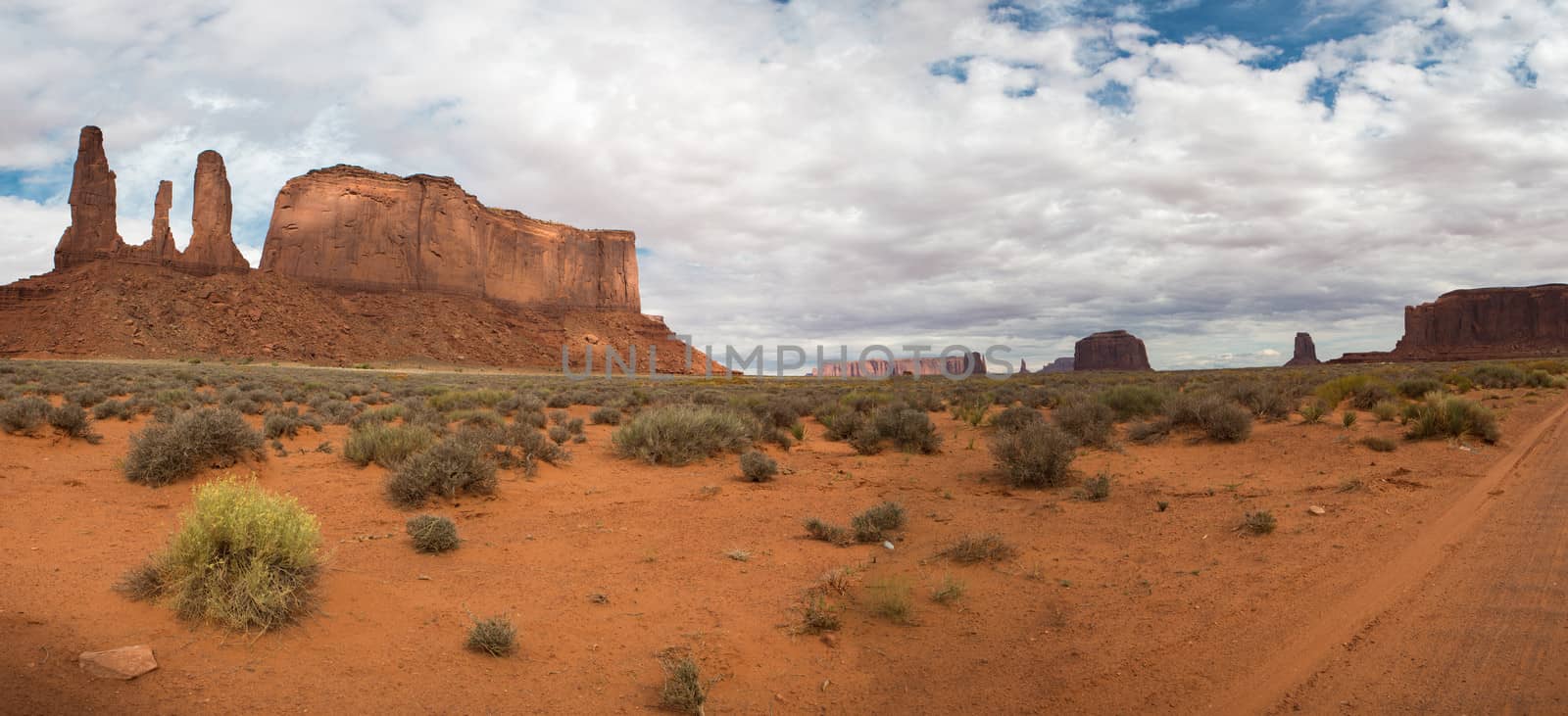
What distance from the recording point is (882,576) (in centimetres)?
596

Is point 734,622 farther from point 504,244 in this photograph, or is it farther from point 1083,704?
point 504,244

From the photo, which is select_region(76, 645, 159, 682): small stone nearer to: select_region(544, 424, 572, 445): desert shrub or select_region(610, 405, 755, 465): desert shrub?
select_region(610, 405, 755, 465): desert shrub

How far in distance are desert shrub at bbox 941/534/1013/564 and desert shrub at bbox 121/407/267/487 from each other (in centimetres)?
848

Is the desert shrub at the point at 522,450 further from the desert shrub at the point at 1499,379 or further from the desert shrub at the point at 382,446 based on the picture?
the desert shrub at the point at 1499,379

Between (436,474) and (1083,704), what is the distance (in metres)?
7.05

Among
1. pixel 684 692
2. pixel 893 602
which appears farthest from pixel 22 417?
pixel 893 602

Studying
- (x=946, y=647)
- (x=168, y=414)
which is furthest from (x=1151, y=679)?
(x=168, y=414)

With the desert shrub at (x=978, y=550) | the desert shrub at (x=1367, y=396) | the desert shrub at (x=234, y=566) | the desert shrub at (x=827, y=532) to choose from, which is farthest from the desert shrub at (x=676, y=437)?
the desert shrub at (x=1367, y=396)

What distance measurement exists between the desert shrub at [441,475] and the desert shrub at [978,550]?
17.7 ft

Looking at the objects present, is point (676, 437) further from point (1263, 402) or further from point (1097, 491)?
point (1263, 402)

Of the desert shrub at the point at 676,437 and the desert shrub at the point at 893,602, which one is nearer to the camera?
the desert shrub at the point at 893,602

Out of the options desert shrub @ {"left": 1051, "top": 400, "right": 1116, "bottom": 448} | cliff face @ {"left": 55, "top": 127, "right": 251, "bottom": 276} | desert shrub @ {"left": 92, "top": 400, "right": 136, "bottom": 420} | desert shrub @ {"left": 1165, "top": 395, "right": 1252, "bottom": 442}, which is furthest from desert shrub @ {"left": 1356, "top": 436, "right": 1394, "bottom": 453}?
cliff face @ {"left": 55, "top": 127, "right": 251, "bottom": 276}

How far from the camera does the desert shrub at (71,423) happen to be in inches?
400

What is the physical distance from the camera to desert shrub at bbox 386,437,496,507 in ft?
26.0
